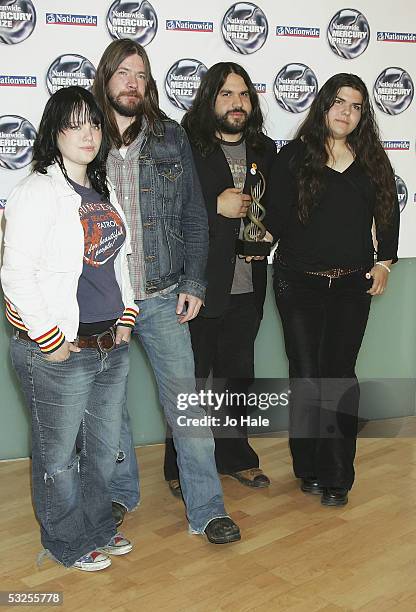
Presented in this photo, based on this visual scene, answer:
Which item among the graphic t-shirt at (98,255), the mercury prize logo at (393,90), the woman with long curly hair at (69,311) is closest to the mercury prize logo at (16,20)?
the woman with long curly hair at (69,311)

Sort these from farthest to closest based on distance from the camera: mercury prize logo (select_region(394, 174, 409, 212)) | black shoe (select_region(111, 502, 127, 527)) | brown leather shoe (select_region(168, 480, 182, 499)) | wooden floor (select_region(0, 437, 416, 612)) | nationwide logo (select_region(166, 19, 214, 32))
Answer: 1. mercury prize logo (select_region(394, 174, 409, 212))
2. nationwide logo (select_region(166, 19, 214, 32))
3. brown leather shoe (select_region(168, 480, 182, 499))
4. black shoe (select_region(111, 502, 127, 527))
5. wooden floor (select_region(0, 437, 416, 612))

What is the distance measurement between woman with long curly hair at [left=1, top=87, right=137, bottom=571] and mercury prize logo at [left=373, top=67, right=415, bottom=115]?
1.91 meters

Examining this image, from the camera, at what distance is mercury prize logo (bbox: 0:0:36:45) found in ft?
10.4

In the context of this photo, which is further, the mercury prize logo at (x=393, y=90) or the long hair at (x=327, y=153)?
the mercury prize logo at (x=393, y=90)

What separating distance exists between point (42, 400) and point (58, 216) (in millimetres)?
531

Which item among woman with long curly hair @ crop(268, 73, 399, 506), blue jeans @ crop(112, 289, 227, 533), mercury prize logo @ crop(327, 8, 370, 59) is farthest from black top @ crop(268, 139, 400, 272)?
mercury prize logo @ crop(327, 8, 370, 59)

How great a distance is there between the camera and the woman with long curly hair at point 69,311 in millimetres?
2217

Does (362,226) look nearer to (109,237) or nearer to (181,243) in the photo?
(181,243)

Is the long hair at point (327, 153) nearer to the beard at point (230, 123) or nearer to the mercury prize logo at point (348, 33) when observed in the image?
the beard at point (230, 123)

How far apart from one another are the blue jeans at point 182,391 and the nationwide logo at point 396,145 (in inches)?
66.9

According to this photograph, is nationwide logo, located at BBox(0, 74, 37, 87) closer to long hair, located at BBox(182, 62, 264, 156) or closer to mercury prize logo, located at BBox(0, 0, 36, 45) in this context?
mercury prize logo, located at BBox(0, 0, 36, 45)

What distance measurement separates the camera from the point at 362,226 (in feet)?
9.87

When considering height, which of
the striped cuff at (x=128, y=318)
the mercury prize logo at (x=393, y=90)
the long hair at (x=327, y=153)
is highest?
the mercury prize logo at (x=393, y=90)

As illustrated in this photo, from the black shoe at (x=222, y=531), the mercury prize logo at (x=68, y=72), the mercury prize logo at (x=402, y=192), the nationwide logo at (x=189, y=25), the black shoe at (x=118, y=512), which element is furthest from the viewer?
the mercury prize logo at (x=402, y=192)
